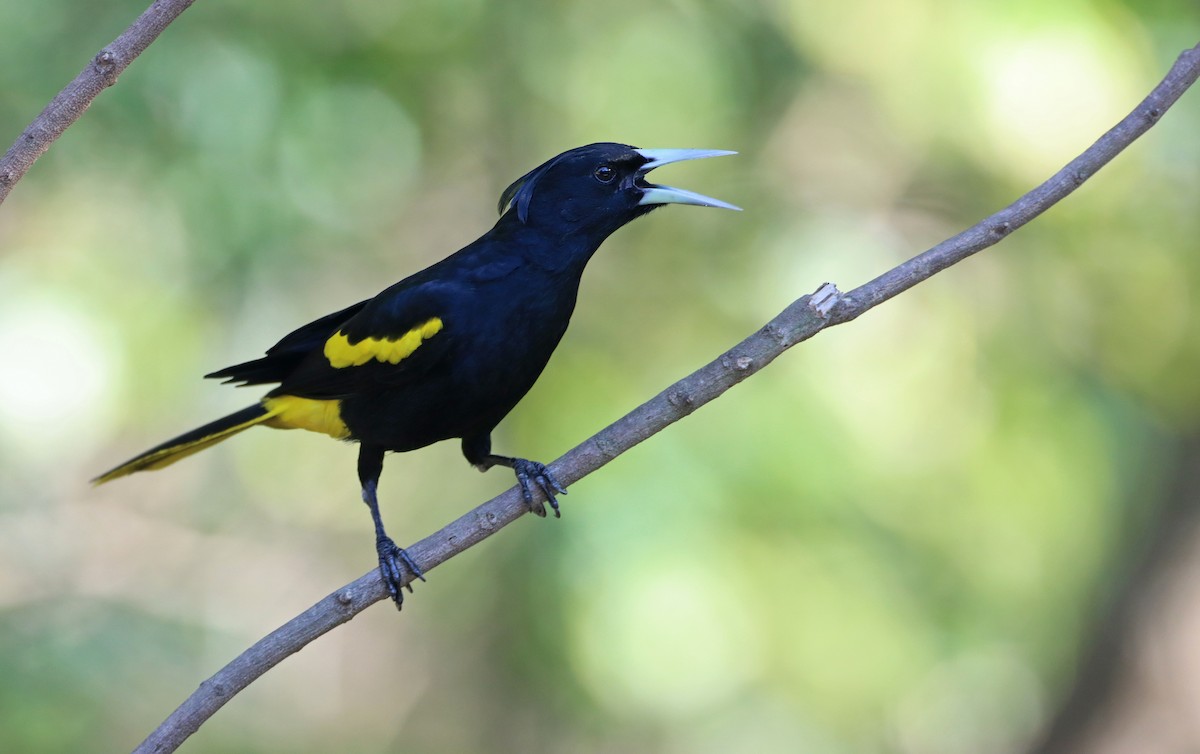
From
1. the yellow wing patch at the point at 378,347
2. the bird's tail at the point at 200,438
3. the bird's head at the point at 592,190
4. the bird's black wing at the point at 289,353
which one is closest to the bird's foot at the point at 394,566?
the yellow wing patch at the point at 378,347

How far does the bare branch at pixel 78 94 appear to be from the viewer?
1.91 m

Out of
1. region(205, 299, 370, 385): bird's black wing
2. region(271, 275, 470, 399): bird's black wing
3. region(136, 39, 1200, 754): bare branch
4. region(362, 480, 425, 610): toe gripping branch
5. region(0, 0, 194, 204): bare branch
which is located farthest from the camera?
region(205, 299, 370, 385): bird's black wing

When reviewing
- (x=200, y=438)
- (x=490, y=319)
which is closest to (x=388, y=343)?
(x=490, y=319)

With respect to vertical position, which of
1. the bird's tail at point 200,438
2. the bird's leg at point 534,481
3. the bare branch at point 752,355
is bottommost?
the bare branch at point 752,355

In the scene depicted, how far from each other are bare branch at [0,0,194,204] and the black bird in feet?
3.56

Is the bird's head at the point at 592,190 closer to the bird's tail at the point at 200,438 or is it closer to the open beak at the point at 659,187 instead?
the open beak at the point at 659,187

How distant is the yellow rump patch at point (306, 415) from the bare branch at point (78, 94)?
139 centimetres

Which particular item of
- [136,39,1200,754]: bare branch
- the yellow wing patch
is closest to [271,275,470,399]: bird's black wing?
the yellow wing patch

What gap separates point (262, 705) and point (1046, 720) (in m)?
4.22

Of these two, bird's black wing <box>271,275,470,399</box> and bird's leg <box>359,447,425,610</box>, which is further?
bird's black wing <box>271,275,470,399</box>

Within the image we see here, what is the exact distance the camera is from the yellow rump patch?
326 cm

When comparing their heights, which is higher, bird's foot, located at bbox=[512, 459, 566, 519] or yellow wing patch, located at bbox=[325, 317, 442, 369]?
yellow wing patch, located at bbox=[325, 317, 442, 369]

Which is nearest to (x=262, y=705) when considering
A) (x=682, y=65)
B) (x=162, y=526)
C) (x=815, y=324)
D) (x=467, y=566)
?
(x=162, y=526)

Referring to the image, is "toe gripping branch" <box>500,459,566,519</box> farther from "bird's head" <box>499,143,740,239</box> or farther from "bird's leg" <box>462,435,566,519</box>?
"bird's head" <box>499,143,740,239</box>
